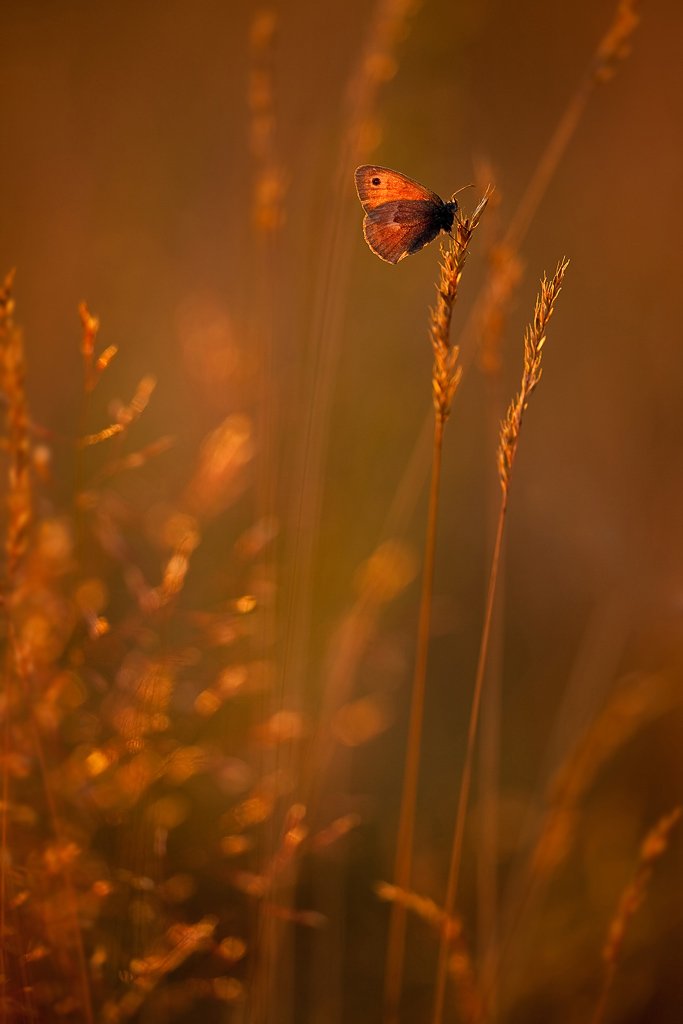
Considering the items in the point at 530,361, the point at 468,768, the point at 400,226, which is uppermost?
the point at 400,226

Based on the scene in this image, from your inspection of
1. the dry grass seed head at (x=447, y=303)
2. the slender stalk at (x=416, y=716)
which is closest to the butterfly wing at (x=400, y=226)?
the dry grass seed head at (x=447, y=303)

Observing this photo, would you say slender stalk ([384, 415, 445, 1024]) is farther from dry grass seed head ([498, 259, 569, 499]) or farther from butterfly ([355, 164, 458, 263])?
butterfly ([355, 164, 458, 263])

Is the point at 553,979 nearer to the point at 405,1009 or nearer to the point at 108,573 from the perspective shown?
the point at 405,1009

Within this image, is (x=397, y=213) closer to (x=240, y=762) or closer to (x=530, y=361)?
(x=530, y=361)

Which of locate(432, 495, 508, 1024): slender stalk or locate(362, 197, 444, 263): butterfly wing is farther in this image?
locate(362, 197, 444, 263): butterfly wing

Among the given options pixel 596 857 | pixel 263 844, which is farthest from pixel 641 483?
pixel 263 844

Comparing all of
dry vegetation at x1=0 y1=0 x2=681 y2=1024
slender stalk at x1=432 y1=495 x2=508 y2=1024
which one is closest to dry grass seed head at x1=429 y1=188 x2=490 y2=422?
dry vegetation at x1=0 y1=0 x2=681 y2=1024

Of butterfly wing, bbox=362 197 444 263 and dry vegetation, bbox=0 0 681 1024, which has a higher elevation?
butterfly wing, bbox=362 197 444 263

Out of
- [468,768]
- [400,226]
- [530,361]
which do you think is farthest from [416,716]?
[400,226]
